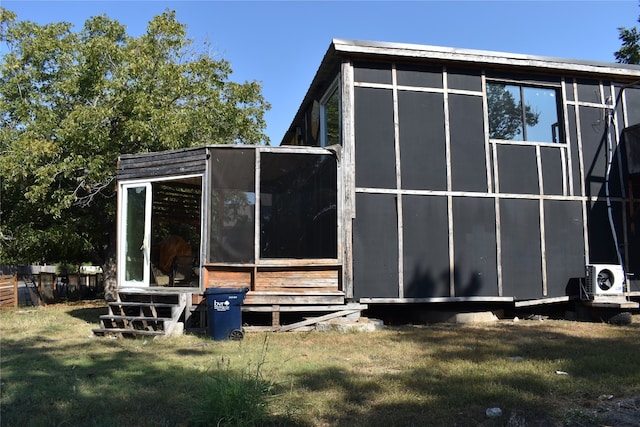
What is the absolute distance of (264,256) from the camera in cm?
927

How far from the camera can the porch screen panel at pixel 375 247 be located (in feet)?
31.8

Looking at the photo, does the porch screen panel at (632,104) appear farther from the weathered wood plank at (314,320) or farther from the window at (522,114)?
the weathered wood plank at (314,320)

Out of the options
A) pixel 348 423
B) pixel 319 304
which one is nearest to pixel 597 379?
pixel 348 423

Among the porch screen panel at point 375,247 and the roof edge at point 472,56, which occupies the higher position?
the roof edge at point 472,56

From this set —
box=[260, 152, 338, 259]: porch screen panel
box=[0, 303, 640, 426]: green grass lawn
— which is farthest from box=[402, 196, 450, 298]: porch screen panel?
box=[260, 152, 338, 259]: porch screen panel

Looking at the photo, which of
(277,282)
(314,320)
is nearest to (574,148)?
(314,320)

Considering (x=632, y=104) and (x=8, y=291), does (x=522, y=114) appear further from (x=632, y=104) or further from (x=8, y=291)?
(x=8, y=291)

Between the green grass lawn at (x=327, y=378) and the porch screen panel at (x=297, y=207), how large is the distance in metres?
1.63

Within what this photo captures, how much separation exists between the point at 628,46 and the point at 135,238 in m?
22.1

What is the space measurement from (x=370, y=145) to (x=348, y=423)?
678cm

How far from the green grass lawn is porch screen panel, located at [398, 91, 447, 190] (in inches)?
122

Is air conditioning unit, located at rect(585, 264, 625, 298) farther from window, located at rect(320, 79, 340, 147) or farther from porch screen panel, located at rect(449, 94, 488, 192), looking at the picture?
window, located at rect(320, 79, 340, 147)

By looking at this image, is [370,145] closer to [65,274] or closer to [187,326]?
[187,326]

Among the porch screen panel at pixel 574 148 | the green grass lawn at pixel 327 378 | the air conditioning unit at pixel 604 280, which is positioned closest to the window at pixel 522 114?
the porch screen panel at pixel 574 148
